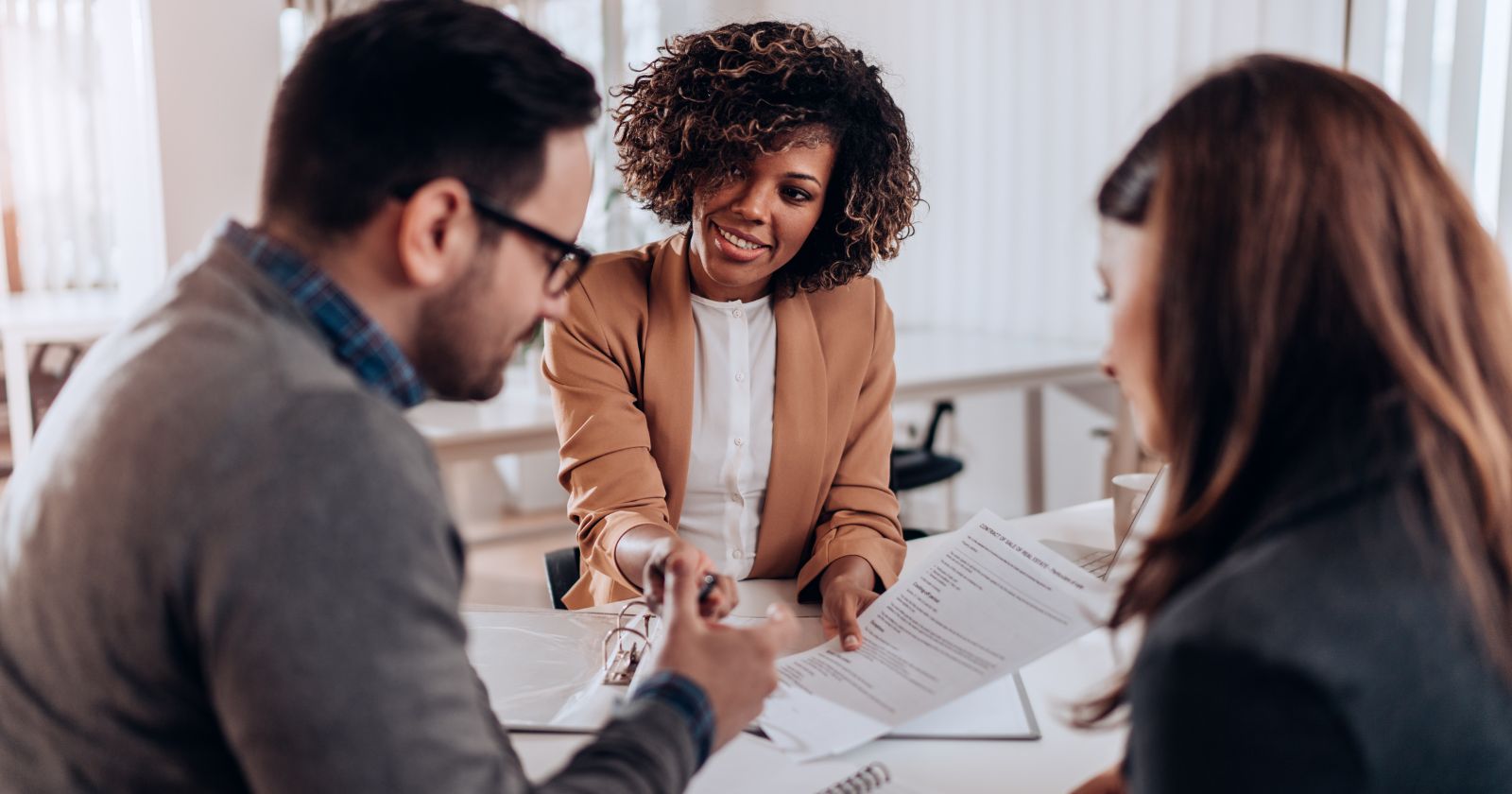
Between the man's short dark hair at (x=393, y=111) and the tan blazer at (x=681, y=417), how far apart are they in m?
0.84

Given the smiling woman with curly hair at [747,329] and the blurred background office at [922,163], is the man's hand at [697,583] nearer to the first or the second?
the smiling woman with curly hair at [747,329]

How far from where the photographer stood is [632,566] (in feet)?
4.94

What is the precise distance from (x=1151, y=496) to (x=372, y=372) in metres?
1.14

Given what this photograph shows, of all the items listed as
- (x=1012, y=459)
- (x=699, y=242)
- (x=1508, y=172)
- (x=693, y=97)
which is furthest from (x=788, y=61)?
(x=1012, y=459)

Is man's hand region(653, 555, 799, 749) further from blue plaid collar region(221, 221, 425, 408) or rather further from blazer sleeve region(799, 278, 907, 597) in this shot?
blazer sleeve region(799, 278, 907, 597)

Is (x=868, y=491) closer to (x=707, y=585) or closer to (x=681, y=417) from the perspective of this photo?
(x=681, y=417)

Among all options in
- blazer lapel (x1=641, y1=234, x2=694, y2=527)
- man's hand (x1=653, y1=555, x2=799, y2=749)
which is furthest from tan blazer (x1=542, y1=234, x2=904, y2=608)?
man's hand (x1=653, y1=555, x2=799, y2=749)

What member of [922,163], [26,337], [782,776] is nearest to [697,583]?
[782,776]

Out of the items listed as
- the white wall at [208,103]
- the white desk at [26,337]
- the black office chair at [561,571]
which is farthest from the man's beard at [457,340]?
the white desk at [26,337]

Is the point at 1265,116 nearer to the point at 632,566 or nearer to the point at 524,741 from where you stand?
the point at 524,741

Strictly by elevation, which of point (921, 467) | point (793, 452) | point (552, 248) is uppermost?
point (552, 248)

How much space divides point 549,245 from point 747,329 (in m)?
0.93

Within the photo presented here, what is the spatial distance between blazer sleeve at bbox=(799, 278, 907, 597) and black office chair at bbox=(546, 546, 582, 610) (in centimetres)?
38

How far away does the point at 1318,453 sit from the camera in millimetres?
655
